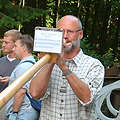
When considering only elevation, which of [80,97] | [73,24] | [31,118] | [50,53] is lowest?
[31,118]

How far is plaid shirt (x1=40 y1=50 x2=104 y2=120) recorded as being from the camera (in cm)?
246

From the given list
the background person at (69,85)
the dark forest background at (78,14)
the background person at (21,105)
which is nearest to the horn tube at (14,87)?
the background person at (69,85)

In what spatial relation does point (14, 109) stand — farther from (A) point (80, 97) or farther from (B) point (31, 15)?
(B) point (31, 15)

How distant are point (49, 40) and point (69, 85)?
2.35 ft

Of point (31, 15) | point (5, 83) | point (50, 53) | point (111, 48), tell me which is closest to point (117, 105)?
point (5, 83)

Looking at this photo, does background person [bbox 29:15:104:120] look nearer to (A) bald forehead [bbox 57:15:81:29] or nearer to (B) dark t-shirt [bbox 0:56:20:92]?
(A) bald forehead [bbox 57:15:81:29]

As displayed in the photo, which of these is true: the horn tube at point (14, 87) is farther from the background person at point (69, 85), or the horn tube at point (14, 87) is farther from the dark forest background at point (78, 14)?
the dark forest background at point (78, 14)

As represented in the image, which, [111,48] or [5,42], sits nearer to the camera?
[5,42]

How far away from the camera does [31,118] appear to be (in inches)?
133

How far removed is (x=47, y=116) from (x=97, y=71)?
1.92ft

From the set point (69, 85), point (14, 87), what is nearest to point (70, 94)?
point (69, 85)

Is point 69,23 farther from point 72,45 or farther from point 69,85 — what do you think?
point 69,85

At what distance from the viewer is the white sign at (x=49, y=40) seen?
6.19 ft

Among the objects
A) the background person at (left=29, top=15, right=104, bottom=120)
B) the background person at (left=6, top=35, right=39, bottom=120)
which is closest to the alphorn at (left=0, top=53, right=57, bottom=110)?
the background person at (left=29, top=15, right=104, bottom=120)
